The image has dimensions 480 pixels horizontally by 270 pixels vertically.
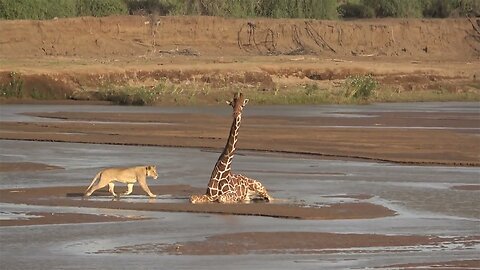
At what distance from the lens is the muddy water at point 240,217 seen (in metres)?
14.9

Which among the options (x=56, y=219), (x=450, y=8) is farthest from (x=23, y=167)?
(x=450, y=8)

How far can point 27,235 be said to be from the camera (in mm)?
16547

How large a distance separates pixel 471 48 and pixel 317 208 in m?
53.8

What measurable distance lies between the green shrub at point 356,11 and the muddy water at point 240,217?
48319 mm

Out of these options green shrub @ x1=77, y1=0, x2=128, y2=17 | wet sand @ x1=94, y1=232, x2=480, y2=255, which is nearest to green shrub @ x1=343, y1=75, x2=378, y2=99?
green shrub @ x1=77, y1=0, x2=128, y2=17

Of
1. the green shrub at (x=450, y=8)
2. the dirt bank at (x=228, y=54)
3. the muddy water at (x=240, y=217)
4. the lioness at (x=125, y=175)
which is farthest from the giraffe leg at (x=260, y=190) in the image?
the green shrub at (x=450, y=8)

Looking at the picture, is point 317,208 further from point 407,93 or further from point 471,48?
point 471,48

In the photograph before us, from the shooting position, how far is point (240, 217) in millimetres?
18344

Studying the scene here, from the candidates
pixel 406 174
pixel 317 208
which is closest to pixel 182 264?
pixel 317 208

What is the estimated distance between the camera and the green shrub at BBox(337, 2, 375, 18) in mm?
77062

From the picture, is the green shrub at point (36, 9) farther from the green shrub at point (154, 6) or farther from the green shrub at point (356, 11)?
the green shrub at point (356, 11)

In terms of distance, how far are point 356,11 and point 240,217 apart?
Result: 60.5 m

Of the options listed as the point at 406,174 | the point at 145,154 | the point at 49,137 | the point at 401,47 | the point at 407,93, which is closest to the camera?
the point at 406,174

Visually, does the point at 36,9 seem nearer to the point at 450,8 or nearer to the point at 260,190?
the point at 450,8
